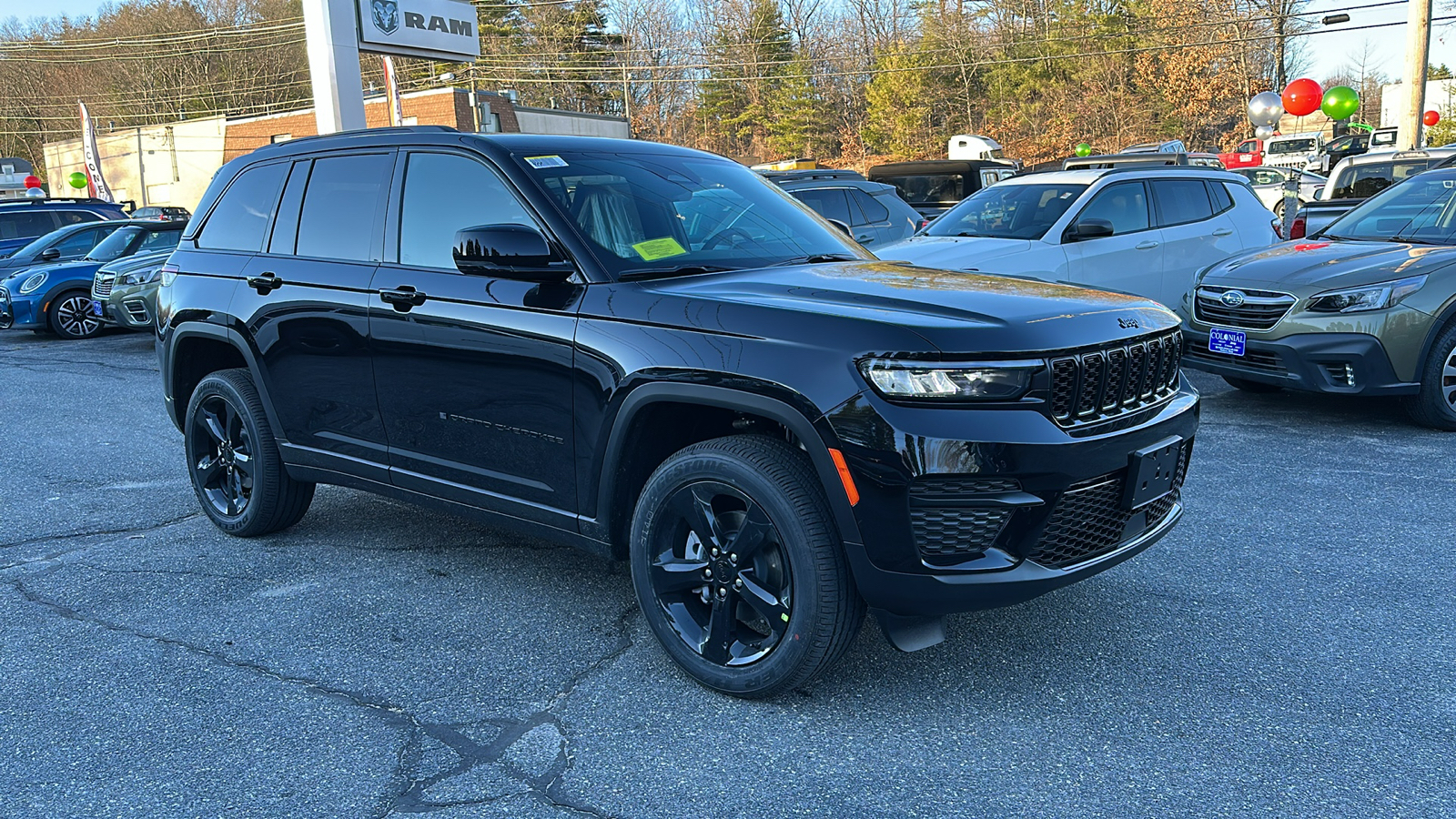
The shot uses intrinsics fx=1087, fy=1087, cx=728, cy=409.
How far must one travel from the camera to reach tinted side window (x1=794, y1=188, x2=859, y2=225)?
41.1 feet

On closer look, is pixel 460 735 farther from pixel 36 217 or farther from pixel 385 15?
pixel 385 15

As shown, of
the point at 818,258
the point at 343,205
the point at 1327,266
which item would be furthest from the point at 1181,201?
the point at 343,205

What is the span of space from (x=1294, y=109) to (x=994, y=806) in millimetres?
33785

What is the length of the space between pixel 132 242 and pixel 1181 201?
43.0 ft

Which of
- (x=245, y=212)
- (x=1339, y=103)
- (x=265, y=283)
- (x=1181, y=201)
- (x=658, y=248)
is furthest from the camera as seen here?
(x=1339, y=103)

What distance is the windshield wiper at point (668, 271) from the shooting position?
12.0 feet

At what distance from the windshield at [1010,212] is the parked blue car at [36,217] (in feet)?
48.6

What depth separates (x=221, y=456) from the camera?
521cm

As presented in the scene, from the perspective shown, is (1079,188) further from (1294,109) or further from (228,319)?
(1294,109)

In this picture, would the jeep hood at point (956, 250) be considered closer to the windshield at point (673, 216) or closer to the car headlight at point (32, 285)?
Result: the windshield at point (673, 216)

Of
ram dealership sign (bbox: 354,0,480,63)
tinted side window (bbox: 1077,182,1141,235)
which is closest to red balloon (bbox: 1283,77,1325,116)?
ram dealership sign (bbox: 354,0,480,63)

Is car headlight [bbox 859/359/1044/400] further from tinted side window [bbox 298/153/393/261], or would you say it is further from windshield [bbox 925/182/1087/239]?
windshield [bbox 925/182/1087/239]

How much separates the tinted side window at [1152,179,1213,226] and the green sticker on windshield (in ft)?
23.6

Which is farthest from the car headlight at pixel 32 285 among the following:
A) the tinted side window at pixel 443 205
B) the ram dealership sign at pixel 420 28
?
the tinted side window at pixel 443 205
